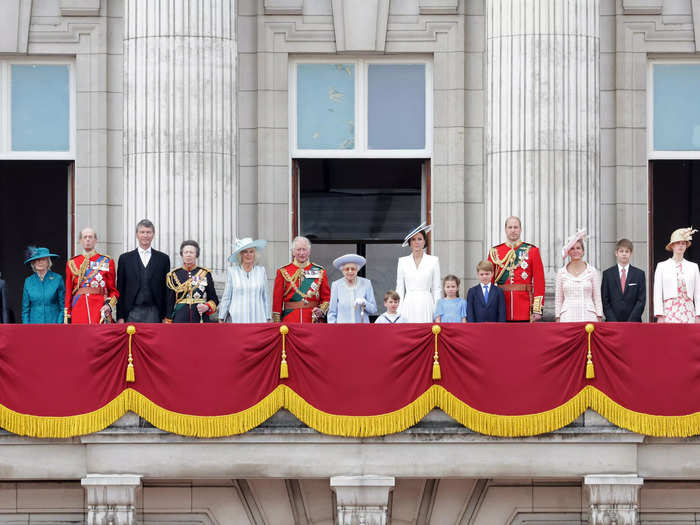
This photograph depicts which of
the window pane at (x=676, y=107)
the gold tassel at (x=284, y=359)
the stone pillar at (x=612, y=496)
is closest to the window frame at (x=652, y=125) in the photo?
the window pane at (x=676, y=107)

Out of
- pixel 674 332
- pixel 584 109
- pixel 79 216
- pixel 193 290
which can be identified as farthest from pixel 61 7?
pixel 674 332

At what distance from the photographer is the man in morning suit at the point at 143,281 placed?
21.2m

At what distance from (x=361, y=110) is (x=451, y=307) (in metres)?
5.67

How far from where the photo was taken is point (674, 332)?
19859 mm

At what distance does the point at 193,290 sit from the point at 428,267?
10.1 ft

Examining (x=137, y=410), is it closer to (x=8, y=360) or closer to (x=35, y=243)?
(x=8, y=360)

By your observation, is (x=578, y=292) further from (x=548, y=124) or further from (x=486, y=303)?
(x=548, y=124)

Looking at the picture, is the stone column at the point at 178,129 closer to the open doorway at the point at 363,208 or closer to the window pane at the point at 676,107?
the open doorway at the point at 363,208

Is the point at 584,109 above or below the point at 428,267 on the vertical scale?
above

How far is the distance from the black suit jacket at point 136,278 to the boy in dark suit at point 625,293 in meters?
5.82

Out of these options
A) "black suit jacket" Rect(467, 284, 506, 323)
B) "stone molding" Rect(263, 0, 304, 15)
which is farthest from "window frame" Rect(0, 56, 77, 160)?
"black suit jacket" Rect(467, 284, 506, 323)

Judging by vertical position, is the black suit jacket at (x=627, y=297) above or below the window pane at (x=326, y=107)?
below

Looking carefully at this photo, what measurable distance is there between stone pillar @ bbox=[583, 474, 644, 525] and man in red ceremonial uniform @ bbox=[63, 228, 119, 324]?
21.6ft

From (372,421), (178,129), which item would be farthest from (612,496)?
(178,129)
